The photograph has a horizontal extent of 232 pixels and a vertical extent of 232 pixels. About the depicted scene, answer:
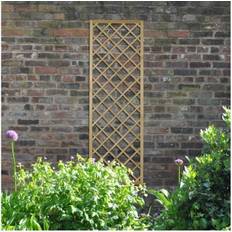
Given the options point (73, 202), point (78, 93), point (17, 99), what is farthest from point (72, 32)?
point (73, 202)

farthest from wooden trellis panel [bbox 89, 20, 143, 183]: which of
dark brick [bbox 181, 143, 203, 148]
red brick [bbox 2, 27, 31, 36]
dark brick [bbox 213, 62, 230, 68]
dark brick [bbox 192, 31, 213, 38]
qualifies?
dark brick [bbox 213, 62, 230, 68]

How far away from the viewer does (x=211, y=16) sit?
247 inches

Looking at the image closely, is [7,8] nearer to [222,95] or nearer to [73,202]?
[222,95]

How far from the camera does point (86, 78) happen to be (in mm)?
6137

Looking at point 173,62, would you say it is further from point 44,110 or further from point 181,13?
point 44,110

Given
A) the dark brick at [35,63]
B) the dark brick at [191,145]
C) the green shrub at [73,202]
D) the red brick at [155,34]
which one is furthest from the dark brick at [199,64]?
the green shrub at [73,202]

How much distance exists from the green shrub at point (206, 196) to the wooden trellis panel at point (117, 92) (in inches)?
84.3

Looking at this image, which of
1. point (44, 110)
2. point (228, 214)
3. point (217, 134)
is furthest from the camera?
point (44, 110)

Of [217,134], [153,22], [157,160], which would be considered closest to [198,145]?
[157,160]

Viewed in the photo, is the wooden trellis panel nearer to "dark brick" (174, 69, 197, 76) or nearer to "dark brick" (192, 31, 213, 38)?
"dark brick" (174, 69, 197, 76)

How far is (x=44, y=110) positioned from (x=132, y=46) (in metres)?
1.14

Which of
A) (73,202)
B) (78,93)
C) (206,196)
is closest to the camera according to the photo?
(206,196)

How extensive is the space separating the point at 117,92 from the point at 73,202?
2.40 m

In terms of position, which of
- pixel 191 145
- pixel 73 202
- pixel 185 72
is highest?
pixel 185 72
